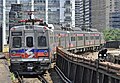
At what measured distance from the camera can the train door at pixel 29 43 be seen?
18.5 metres

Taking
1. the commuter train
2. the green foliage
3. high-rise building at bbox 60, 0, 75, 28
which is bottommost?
the green foliage

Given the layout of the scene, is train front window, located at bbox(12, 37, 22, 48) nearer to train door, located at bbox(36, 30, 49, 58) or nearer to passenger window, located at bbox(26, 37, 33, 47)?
passenger window, located at bbox(26, 37, 33, 47)

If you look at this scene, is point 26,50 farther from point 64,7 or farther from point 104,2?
point 64,7

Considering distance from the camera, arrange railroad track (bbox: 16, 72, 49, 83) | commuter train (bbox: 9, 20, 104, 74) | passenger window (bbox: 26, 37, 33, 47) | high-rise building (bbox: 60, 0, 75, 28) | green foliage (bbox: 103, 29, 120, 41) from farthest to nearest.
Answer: green foliage (bbox: 103, 29, 120, 41), high-rise building (bbox: 60, 0, 75, 28), passenger window (bbox: 26, 37, 33, 47), commuter train (bbox: 9, 20, 104, 74), railroad track (bbox: 16, 72, 49, 83)

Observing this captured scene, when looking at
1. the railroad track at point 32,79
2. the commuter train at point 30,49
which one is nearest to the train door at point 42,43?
the commuter train at point 30,49

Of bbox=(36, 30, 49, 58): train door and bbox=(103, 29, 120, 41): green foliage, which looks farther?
bbox=(103, 29, 120, 41): green foliage

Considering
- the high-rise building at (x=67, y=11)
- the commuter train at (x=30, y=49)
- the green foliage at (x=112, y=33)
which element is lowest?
the green foliage at (x=112, y=33)

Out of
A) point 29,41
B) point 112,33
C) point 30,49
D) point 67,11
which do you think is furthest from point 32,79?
point 112,33

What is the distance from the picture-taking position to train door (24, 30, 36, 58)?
728 inches

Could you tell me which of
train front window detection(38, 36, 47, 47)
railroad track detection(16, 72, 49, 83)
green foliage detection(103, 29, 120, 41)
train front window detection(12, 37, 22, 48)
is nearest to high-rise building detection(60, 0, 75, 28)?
green foliage detection(103, 29, 120, 41)

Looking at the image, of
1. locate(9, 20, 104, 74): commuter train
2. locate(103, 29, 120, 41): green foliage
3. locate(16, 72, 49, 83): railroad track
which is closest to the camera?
locate(16, 72, 49, 83): railroad track

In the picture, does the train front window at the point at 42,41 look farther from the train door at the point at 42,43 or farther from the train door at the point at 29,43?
the train door at the point at 29,43

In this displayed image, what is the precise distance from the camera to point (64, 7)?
308ft

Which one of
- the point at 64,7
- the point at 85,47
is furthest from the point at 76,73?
→ the point at 64,7
